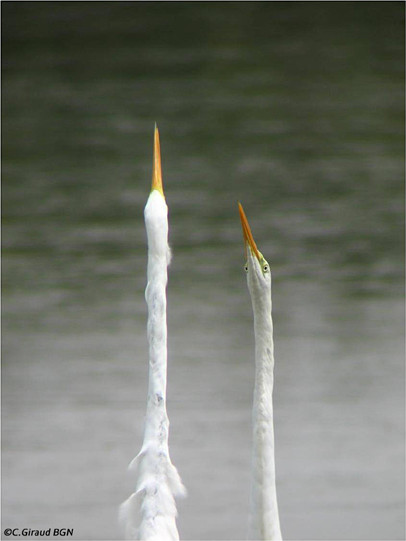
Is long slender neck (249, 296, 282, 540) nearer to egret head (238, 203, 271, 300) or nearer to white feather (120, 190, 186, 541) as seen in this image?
egret head (238, 203, 271, 300)

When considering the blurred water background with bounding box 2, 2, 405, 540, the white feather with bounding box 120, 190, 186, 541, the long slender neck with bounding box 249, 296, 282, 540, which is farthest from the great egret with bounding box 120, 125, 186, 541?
the blurred water background with bounding box 2, 2, 405, 540

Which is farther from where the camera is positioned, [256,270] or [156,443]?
[256,270]

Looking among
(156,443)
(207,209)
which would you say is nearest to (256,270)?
(156,443)

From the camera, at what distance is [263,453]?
6.05 ft

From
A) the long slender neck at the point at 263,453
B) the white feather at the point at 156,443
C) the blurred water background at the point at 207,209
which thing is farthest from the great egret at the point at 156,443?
the blurred water background at the point at 207,209

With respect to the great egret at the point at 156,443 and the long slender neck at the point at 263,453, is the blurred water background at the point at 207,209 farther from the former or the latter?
the great egret at the point at 156,443

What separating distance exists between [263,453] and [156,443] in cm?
24

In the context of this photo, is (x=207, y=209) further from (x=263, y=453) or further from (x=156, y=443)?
(x=156, y=443)

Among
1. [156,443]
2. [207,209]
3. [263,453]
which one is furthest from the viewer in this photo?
[207,209]

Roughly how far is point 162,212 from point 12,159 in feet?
4.62

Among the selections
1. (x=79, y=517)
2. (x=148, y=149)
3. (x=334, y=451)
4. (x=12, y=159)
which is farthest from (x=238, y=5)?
(x=79, y=517)

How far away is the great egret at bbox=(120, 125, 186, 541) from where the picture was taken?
66.7 inches

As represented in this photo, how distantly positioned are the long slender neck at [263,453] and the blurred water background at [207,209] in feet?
3.37

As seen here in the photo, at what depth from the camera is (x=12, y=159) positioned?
9.97 ft
